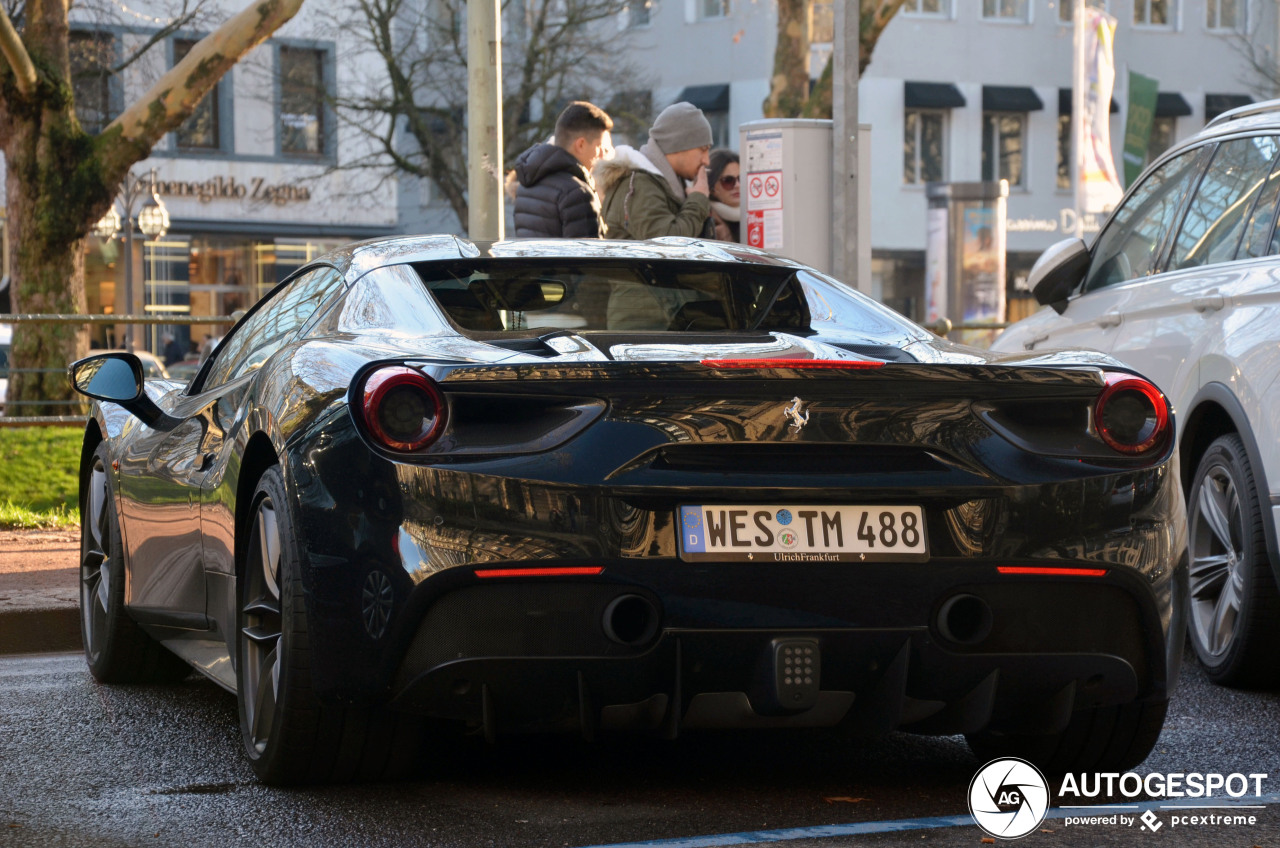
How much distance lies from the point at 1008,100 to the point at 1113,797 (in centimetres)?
4119

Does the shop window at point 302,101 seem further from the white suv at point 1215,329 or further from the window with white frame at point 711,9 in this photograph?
the white suv at point 1215,329

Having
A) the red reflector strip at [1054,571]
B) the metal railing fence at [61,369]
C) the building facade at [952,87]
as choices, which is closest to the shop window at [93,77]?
the building facade at [952,87]

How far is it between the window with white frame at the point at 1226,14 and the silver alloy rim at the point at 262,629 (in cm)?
4625

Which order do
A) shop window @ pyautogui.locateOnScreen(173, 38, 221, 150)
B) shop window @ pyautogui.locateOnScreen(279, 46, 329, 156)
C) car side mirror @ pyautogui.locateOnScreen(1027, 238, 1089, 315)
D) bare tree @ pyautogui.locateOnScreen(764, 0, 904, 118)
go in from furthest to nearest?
1. shop window @ pyautogui.locateOnScreen(173, 38, 221, 150)
2. shop window @ pyautogui.locateOnScreen(279, 46, 329, 156)
3. bare tree @ pyautogui.locateOnScreen(764, 0, 904, 118)
4. car side mirror @ pyautogui.locateOnScreen(1027, 238, 1089, 315)

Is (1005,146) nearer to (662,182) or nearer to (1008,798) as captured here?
(662,182)

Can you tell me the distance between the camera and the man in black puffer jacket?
8.42 meters

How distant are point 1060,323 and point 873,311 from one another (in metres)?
2.88

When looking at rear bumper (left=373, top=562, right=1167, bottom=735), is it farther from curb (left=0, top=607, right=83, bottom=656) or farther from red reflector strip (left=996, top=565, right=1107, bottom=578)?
curb (left=0, top=607, right=83, bottom=656)

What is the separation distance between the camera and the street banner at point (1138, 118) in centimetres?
3512

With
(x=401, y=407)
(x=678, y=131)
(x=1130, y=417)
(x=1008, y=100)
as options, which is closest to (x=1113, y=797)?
→ (x=1130, y=417)

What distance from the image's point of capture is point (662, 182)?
847 centimetres

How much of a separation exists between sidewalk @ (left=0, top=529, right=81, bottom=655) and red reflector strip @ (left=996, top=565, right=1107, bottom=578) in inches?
176

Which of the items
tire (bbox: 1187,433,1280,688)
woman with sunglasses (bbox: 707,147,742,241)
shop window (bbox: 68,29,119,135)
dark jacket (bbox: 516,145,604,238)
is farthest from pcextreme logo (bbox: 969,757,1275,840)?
shop window (bbox: 68,29,119,135)

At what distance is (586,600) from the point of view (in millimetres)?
3586
